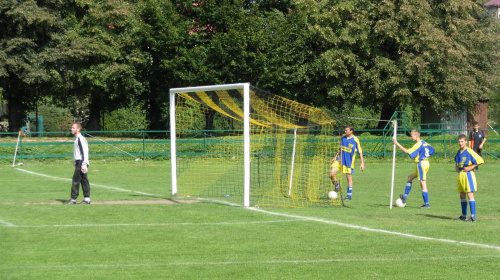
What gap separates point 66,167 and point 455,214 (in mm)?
19647

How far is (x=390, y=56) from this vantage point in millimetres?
38094

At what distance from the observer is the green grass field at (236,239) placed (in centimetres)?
805

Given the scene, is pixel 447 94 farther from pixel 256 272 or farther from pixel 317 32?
pixel 256 272

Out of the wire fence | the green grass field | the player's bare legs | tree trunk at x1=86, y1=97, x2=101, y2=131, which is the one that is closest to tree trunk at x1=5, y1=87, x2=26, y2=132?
the wire fence

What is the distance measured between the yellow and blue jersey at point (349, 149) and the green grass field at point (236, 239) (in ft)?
3.32

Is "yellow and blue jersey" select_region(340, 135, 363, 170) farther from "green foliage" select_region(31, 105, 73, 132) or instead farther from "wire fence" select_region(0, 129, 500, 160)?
"green foliage" select_region(31, 105, 73, 132)

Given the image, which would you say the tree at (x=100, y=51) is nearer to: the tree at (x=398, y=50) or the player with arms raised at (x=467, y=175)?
the tree at (x=398, y=50)

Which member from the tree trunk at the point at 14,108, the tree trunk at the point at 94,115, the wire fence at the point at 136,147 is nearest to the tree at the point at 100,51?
the tree trunk at the point at 14,108

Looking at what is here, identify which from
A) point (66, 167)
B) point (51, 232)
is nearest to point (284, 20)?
point (66, 167)

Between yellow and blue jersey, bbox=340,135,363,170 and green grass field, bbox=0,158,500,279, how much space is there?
101 centimetres

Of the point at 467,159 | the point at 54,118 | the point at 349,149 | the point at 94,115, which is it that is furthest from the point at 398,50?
the point at 54,118

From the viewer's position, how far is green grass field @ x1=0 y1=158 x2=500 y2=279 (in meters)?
8.05

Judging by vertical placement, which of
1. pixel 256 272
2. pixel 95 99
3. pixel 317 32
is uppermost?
pixel 317 32

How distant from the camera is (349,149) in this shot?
1602 cm
